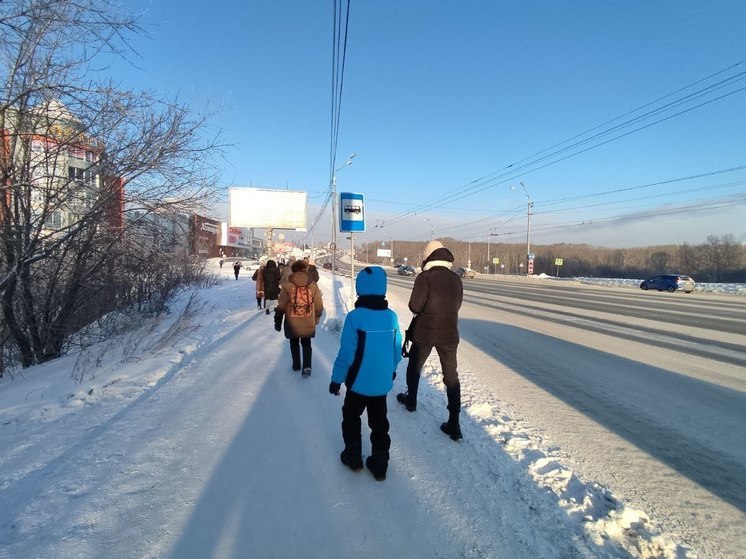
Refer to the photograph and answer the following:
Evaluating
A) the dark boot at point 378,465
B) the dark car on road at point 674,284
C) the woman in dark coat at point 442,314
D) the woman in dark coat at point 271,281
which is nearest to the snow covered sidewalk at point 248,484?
the dark boot at point 378,465

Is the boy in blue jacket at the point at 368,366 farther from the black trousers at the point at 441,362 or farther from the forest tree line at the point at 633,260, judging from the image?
the forest tree line at the point at 633,260

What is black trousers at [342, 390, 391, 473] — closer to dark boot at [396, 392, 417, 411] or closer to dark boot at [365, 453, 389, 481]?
dark boot at [365, 453, 389, 481]

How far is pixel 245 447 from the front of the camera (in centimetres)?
332

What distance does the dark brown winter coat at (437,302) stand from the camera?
3.68 m

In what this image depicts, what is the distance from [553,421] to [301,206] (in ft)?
100

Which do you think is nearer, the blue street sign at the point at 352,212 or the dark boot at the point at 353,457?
the dark boot at the point at 353,457

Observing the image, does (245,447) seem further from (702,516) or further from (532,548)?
(702,516)

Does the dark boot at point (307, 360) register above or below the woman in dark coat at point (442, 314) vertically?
below

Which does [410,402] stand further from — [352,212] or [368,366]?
[352,212]

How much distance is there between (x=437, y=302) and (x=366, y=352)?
107 centimetres

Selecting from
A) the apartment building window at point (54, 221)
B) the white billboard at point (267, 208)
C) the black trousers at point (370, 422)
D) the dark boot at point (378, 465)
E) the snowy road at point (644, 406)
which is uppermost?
the white billboard at point (267, 208)

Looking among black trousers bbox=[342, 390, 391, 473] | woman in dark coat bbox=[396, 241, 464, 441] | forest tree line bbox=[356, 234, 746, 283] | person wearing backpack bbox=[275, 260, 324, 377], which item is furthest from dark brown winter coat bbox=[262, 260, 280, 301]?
forest tree line bbox=[356, 234, 746, 283]

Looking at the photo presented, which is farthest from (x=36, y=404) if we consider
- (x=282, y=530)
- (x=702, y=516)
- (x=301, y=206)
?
(x=301, y=206)

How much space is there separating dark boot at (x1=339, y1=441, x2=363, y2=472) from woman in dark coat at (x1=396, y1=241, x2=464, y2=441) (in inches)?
41.7
